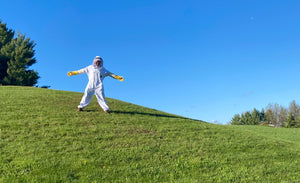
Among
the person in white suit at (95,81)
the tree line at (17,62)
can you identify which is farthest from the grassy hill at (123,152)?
the tree line at (17,62)

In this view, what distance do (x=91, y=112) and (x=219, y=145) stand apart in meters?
7.06

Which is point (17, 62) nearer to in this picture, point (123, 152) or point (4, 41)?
point (4, 41)

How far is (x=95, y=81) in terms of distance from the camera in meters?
13.1

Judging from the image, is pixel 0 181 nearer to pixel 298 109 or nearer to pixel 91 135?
pixel 91 135

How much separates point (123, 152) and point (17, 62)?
41.1m

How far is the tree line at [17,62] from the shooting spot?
40125mm

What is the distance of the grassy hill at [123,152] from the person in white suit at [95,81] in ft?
2.60

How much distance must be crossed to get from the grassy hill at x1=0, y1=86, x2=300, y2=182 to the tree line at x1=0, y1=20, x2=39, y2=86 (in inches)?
1223

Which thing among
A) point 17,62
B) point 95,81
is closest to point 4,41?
point 17,62

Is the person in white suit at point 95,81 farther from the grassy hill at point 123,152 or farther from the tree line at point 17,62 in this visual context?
→ the tree line at point 17,62

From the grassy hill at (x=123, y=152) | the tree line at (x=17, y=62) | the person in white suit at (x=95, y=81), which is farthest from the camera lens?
the tree line at (x=17, y=62)

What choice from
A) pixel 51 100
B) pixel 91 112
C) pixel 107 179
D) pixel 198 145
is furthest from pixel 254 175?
pixel 51 100

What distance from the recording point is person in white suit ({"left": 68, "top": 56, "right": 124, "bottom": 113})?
42.7ft

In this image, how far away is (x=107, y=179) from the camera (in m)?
6.23
